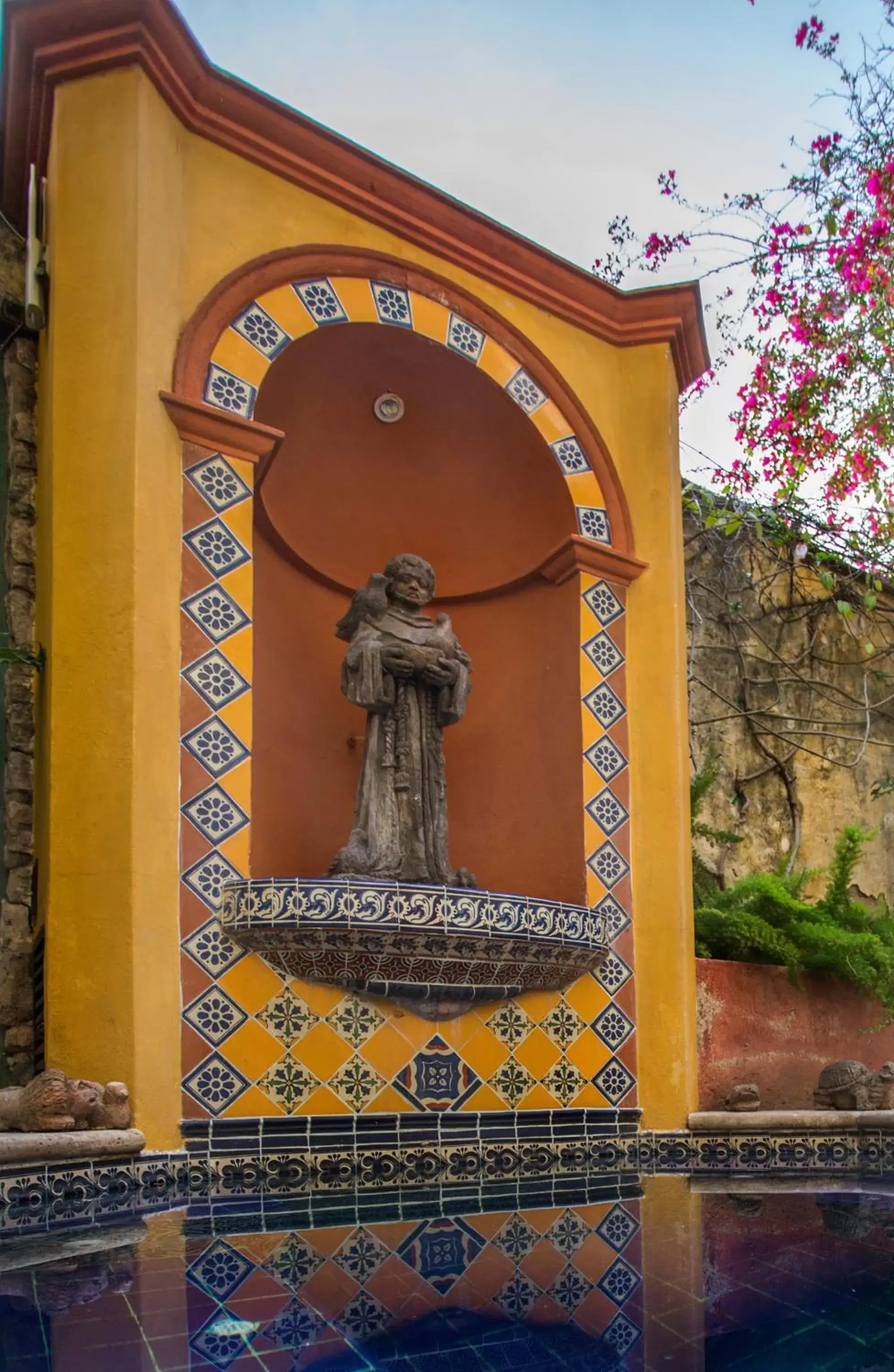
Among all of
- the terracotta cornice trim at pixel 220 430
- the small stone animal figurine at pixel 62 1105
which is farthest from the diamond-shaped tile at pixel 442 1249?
the terracotta cornice trim at pixel 220 430

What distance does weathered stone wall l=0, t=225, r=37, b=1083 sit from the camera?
5816mm

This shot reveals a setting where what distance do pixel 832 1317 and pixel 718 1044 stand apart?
319 cm

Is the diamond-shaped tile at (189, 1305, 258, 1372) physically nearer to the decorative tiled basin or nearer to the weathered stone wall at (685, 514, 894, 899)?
the decorative tiled basin

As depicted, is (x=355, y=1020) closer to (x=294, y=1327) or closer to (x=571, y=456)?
(x=294, y=1327)

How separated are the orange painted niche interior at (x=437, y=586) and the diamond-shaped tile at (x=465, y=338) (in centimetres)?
7

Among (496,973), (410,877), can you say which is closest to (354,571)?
(410,877)

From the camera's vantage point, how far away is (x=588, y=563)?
7.33 meters

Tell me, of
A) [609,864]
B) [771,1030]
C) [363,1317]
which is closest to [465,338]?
[609,864]

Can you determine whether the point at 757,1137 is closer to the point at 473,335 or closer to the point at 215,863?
the point at 215,863

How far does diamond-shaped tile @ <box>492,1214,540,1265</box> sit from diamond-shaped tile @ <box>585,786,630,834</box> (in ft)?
7.63

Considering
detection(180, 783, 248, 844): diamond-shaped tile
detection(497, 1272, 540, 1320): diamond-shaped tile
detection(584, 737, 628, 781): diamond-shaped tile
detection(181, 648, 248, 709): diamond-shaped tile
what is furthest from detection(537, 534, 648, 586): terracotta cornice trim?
detection(497, 1272, 540, 1320): diamond-shaped tile

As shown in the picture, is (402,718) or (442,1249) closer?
(442,1249)

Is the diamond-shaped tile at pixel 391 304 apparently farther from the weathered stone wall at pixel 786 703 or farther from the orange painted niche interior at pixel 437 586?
the weathered stone wall at pixel 786 703

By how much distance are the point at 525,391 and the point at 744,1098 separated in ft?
11.6
